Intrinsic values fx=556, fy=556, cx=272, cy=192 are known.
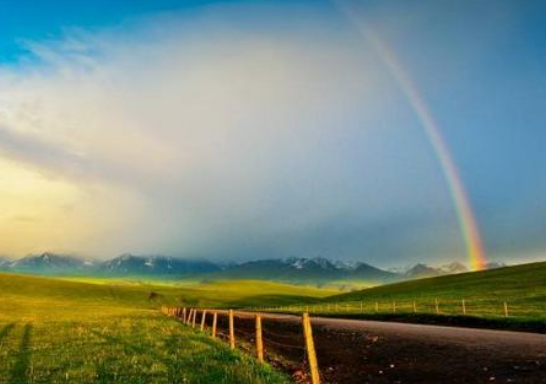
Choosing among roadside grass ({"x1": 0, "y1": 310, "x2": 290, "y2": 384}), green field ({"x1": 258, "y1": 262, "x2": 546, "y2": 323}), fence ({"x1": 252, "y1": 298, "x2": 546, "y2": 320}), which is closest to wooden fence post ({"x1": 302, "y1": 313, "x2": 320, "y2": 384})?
roadside grass ({"x1": 0, "y1": 310, "x2": 290, "y2": 384})

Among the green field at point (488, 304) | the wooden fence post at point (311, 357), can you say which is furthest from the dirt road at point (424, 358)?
the green field at point (488, 304)

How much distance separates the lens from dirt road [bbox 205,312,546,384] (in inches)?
757

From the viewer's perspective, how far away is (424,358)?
24.0 meters

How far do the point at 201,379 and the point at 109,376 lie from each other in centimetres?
331

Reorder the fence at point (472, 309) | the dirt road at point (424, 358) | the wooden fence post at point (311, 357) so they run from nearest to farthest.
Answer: the wooden fence post at point (311, 357) → the dirt road at point (424, 358) → the fence at point (472, 309)

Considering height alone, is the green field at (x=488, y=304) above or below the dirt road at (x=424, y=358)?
above

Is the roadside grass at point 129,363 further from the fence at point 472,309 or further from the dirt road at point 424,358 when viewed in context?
the fence at point 472,309

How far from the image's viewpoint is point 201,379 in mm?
17484

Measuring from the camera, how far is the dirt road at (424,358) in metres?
19.2

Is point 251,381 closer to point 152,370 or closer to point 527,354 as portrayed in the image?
point 152,370

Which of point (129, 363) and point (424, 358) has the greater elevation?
point (129, 363)

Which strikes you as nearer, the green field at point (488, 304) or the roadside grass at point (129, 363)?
the roadside grass at point (129, 363)

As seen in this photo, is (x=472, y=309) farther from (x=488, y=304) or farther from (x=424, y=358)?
(x=424, y=358)

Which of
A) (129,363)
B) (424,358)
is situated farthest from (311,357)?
(424,358)
